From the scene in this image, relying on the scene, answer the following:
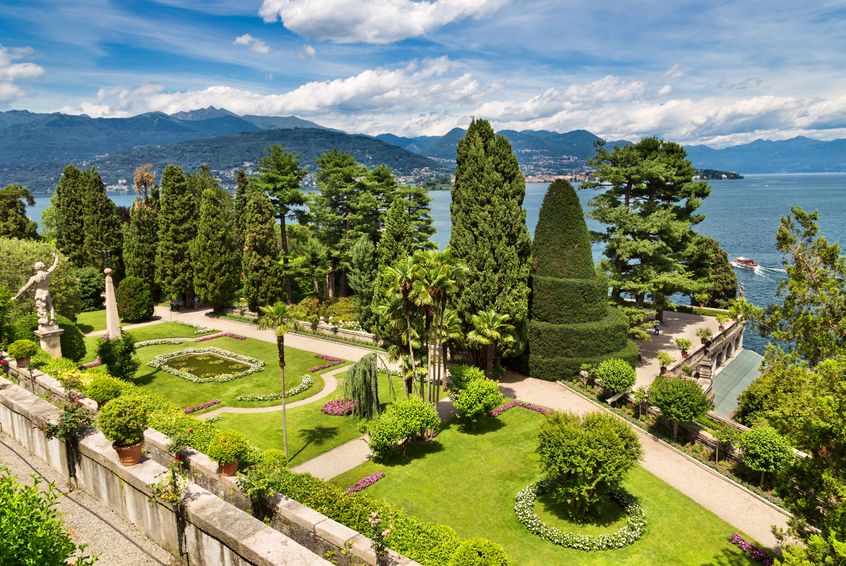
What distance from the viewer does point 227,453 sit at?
534 inches

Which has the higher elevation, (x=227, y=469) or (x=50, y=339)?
(x=227, y=469)

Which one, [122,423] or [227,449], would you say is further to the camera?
[227,449]

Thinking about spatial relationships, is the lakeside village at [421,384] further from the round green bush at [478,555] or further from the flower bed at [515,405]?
the flower bed at [515,405]

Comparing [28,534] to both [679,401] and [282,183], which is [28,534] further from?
[282,183]

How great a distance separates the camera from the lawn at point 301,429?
974 inches

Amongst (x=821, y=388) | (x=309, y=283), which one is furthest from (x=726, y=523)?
(x=309, y=283)

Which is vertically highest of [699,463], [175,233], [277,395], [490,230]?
[490,230]

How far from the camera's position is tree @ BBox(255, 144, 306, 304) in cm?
5059

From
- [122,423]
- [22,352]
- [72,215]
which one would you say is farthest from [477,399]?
[72,215]

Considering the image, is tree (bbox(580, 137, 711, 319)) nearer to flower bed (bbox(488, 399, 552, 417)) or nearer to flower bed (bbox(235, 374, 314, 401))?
flower bed (bbox(488, 399, 552, 417))

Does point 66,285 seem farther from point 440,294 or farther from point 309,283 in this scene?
point 440,294

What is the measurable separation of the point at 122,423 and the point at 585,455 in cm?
1477

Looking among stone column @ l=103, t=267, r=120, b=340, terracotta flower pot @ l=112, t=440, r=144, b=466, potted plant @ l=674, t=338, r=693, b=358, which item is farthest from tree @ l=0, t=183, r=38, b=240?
potted plant @ l=674, t=338, r=693, b=358

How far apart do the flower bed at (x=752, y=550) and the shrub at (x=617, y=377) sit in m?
11.6
